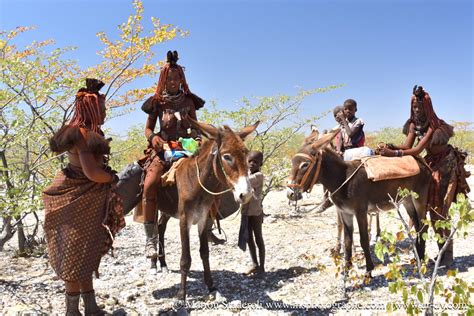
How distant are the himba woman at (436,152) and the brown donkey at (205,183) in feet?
8.11

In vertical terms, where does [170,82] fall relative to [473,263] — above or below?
above

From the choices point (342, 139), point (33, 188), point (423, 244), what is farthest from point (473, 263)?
point (33, 188)

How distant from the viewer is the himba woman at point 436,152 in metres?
5.39

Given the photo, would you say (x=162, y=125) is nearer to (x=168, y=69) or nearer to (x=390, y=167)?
(x=168, y=69)

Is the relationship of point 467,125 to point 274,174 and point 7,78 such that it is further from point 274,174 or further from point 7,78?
point 7,78

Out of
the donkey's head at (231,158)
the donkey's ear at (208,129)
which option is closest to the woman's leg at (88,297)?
the donkey's head at (231,158)

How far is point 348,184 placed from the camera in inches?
212

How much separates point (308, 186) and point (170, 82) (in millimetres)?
2315

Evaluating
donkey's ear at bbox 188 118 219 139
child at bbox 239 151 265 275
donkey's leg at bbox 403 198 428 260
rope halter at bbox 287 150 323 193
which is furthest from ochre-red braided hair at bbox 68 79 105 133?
donkey's leg at bbox 403 198 428 260

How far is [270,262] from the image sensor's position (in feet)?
22.5

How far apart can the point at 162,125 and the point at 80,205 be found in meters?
1.96

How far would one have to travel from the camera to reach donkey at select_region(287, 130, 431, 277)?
201 inches

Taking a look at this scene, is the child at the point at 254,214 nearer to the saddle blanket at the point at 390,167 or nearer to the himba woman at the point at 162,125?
the himba woman at the point at 162,125

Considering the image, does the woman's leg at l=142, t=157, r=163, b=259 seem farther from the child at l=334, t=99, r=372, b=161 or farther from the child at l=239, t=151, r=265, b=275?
the child at l=334, t=99, r=372, b=161
